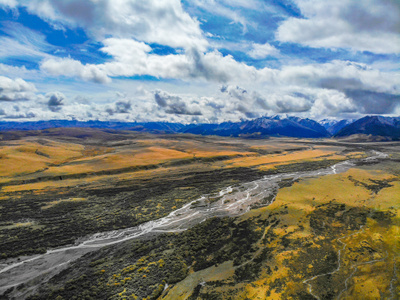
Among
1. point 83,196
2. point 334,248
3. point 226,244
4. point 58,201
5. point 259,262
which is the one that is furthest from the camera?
point 83,196

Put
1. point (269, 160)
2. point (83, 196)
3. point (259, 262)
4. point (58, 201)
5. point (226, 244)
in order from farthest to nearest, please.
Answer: point (269, 160) → point (83, 196) → point (58, 201) → point (226, 244) → point (259, 262)

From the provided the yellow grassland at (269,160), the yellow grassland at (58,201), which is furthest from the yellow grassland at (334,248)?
the yellow grassland at (269,160)

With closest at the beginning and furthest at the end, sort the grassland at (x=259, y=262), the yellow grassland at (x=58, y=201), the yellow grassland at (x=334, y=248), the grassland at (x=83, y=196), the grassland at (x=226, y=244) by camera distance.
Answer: the yellow grassland at (x=334, y=248), the grassland at (x=259, y=262), the grassland at (x=226, y=244), the grassland at (x=83, y=196), the yellow grassland at (x=58, y=201)

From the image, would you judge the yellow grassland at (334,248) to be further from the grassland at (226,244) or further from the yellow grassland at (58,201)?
the yellow grassland at (58,201)

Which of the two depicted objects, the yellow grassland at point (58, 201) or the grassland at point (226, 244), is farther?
the yellow grassland at point (58, 201)

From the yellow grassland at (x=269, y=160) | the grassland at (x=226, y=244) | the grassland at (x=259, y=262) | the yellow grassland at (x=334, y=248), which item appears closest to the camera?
the yellow grassland at (x=334, y=248)

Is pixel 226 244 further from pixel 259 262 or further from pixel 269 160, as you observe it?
pixel 269 160

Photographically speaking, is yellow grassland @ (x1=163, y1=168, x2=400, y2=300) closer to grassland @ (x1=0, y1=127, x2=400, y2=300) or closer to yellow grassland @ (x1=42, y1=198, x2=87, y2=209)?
grassland @ (x1=0, y1=127, x2=400, y2=300)

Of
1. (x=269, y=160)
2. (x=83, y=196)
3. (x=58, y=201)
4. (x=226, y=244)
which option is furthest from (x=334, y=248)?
(x=269, y=160)

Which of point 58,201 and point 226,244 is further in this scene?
point 58,201

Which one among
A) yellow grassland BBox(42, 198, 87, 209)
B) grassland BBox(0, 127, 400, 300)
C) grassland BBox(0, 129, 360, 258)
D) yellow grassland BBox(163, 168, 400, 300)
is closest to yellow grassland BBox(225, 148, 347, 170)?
grassland BBox(0, 129, 360, 258)

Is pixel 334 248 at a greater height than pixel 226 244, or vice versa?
pixel 334 248

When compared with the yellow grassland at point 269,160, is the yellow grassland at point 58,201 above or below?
below
